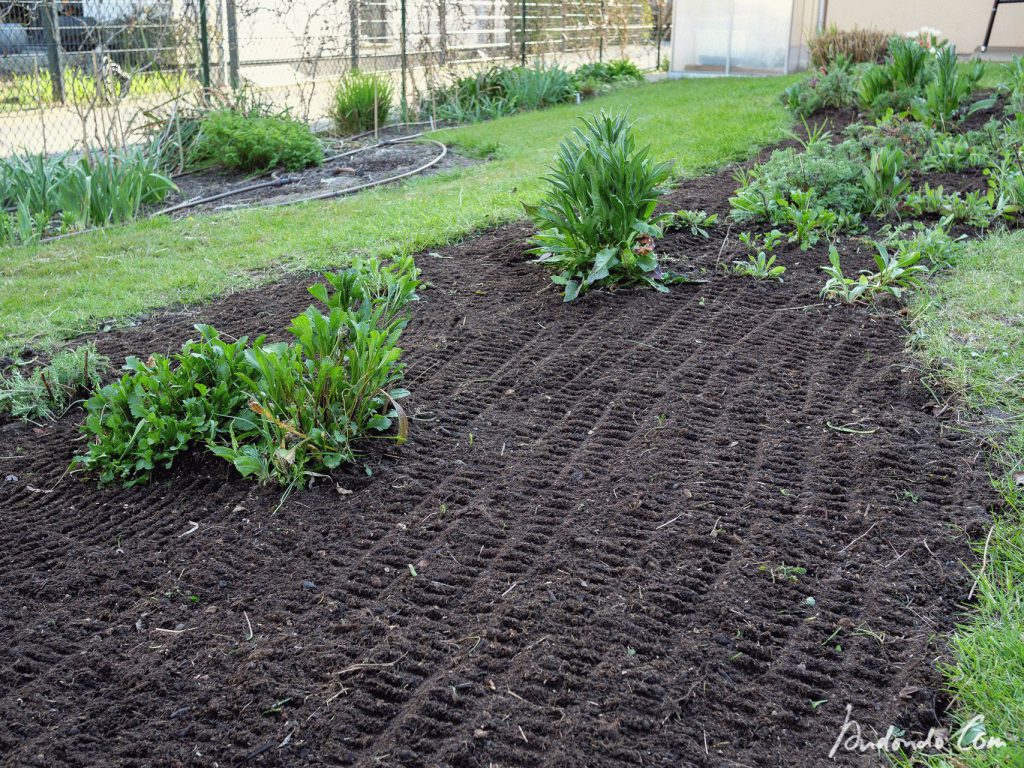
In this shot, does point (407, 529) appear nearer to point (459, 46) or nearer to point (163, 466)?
point (163, 466)

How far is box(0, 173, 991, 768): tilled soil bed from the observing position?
1.97 m

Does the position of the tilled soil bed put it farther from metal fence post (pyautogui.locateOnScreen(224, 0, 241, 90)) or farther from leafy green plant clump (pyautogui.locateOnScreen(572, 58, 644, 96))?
leafy green plant clump (pyautogui.locateOnScreen(572, 58, 644, 96))

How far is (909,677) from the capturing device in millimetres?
2072

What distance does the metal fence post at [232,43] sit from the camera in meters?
9.16

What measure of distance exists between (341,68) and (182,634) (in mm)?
9451

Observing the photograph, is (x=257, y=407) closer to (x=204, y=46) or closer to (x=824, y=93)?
(x=204, y=46)

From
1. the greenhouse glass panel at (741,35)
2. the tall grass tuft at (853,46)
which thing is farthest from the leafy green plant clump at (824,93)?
the greenhouse glass panel at (741,35)

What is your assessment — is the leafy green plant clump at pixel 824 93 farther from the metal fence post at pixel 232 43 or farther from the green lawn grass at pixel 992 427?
the metal fence post at pixel 232 43

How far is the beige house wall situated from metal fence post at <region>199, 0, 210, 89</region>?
9.27 m

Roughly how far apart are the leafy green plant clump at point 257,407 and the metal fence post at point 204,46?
674 centimetres

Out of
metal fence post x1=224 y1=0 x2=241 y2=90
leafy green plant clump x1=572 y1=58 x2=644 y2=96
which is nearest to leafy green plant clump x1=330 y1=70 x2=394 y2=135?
metal fence post x1=224 y1=0 x2=241 y2=90

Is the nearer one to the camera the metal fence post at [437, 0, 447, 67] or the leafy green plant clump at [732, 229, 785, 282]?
the leafy green plant clump at [732, 229, 785, 282]

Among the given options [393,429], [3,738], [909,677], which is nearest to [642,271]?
[393,429]

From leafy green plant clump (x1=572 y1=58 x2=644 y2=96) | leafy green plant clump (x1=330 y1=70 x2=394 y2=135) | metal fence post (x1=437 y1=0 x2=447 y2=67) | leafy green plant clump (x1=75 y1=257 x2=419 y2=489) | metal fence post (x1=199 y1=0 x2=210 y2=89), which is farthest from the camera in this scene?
leafy green plant clump (x1=572 y1=58 x2=644 y2=96)
